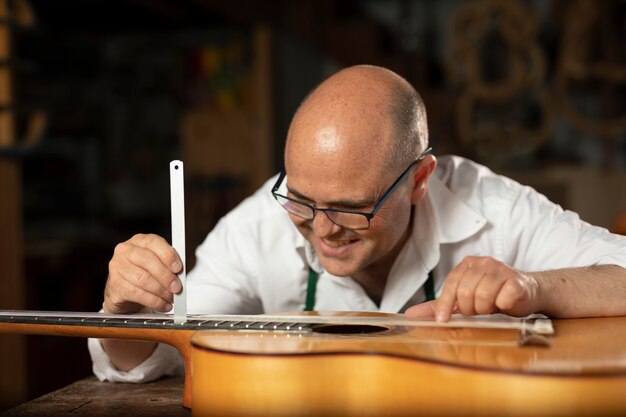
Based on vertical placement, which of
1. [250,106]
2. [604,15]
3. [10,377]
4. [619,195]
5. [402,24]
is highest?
[402,24]

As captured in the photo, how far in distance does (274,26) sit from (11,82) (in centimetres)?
327

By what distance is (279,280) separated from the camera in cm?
217

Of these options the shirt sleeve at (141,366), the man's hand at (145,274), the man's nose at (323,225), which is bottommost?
the shirt sleeve at (141,366)

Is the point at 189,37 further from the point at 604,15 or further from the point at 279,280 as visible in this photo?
the point at 279,280

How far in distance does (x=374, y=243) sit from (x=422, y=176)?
0.25 m

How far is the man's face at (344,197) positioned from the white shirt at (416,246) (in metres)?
0.23

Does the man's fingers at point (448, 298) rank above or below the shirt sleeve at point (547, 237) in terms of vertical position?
below

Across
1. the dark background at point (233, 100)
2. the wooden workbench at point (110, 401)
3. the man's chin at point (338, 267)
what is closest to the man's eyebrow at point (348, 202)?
the man's chin at point (338, 267)

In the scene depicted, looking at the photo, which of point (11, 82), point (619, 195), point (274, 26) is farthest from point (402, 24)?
point (11, 82)

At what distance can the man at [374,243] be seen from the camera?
1.60 metres

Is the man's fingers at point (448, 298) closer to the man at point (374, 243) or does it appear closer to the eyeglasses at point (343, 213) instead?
the man at point (374, 243)

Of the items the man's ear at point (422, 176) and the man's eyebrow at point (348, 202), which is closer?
the man's eyebrow at point (348, 202)

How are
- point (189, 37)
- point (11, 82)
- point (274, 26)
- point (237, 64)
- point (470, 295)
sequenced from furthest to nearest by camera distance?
point (189, 37)
point (237, 64)
point (274, 26)
point (11, 82)
point (470, 295)

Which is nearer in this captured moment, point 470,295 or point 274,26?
point 470,295
